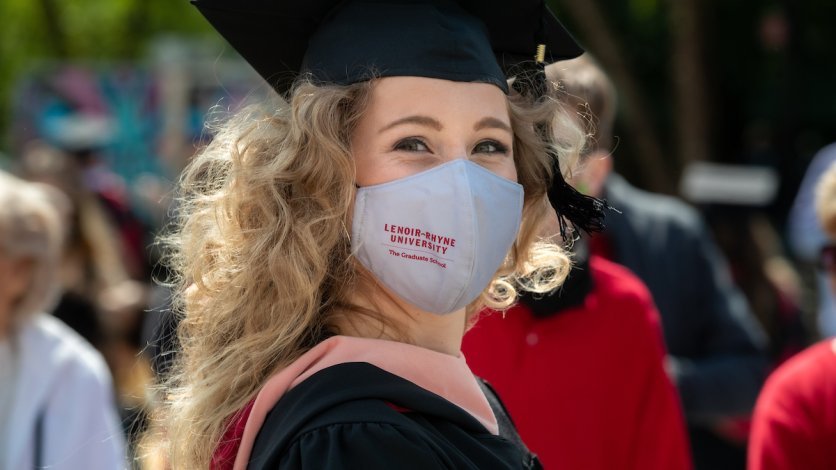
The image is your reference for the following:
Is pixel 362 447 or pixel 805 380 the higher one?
pixel 362 447

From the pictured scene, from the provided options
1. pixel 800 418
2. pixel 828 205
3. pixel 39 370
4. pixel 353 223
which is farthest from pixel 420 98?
pixel 39 370

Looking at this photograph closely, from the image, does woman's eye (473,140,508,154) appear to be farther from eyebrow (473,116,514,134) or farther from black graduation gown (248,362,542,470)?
black graduation gown (248,362,542,470)

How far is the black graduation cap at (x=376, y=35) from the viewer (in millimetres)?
2070

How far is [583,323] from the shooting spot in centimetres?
317

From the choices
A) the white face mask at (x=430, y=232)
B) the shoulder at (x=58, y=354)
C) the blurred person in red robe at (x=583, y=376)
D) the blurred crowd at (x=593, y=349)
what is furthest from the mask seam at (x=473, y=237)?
the shoulder at (x=58, y=354)

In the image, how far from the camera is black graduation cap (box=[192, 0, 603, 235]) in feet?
6.79

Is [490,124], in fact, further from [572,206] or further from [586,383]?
[586,383]

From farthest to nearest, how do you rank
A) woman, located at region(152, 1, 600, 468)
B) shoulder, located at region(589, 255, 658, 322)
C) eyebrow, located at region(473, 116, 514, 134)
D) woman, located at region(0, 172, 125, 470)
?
woman, located at region(0, 172, 125, 470) → shoulder, located at region(589, 255, 658, 322) → eyebrow, located at region(473, 116, 514, 134) → woman, located at region(152, 1, 600, 468)

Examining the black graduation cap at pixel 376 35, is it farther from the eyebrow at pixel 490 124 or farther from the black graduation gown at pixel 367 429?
the black graduation gown at pixel 367 429

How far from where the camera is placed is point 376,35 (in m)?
2.08

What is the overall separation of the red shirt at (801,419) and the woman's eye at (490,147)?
117cm

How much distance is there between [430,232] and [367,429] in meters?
0.42

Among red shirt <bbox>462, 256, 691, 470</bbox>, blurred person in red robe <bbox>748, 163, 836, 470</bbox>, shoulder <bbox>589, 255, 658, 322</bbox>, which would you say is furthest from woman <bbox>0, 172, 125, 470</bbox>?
blurred person in red robe <bbox>748, 163, 836, 470</bbox>

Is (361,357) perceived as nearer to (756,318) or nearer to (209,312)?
(209,312)
